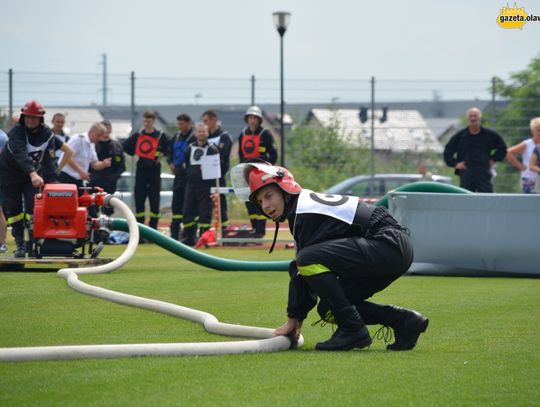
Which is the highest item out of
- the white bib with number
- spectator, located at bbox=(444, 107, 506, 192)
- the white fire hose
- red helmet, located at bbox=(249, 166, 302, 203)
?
spectator, located at bbox=(444, 107, 506, 192)

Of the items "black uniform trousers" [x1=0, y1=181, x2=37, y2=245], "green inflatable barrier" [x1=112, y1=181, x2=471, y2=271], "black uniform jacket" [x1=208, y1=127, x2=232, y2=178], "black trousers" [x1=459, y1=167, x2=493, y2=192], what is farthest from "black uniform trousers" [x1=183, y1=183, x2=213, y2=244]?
"green inflatable barrier" [x1=112, y1=181, x2=471, y2=271]

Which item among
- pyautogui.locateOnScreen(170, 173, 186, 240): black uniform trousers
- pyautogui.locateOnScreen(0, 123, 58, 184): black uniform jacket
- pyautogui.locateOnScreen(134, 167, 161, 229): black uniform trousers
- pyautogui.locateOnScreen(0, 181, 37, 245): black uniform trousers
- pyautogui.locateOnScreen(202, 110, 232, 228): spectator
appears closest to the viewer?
pyautogui.locateOnScreen(0, 123, 58, 184): black uniform jacket

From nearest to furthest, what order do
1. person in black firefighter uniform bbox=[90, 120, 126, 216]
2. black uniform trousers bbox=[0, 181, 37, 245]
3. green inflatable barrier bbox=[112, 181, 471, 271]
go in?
green inflatable barrier bbox=[112, 181, 471, 271] < black uniform trousers bbox=[0, 181, 37, 245] < person in black firefighter uniform bbox=[90, 120, 126, 216]

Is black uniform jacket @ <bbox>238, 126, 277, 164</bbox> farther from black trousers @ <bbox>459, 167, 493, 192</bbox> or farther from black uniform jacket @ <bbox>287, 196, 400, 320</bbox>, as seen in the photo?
black uniform jacket @ <bbox>287, 196, 400, 320</bbox>

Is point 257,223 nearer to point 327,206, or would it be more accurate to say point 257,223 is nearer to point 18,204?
point 18,204

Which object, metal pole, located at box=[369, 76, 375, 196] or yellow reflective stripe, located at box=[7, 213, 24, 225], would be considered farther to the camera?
metal pole, located at box=[369, 76, 375, 196]

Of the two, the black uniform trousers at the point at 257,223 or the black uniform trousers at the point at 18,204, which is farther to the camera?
the black uniform trousers at the point at 257,223

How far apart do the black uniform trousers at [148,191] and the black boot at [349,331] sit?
12844 mm

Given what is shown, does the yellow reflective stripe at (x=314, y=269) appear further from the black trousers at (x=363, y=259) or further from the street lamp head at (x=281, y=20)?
the street lamp head at (x=281, y=20)

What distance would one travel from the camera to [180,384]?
5.32 metres

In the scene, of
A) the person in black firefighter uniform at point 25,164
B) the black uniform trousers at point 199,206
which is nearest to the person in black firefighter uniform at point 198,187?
the black uniform trousers at point 199,206

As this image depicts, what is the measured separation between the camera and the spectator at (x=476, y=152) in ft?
54.5

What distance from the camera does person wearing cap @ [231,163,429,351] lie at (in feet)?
21.0

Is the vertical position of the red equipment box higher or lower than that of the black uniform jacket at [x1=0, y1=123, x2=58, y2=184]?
lower
